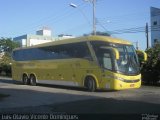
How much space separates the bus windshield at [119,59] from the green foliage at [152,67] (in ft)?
17.1

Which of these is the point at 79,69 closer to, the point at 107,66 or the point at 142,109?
the point at 107,66

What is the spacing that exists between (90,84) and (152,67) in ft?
21.8

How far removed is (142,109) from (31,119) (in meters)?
4.90

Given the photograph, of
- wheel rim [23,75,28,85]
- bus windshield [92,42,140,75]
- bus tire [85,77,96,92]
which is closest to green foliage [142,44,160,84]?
bus windshield [92,42,140,75]

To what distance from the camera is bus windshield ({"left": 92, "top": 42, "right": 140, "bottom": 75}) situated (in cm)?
2311

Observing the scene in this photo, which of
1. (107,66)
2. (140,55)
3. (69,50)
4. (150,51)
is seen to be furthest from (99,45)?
(150,51)

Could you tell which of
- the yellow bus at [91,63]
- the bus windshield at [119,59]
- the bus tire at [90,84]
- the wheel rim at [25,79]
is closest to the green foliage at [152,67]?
the yellow bus at [91,63]

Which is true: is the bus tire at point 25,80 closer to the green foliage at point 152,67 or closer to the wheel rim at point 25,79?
the wheel rim at point 25,79

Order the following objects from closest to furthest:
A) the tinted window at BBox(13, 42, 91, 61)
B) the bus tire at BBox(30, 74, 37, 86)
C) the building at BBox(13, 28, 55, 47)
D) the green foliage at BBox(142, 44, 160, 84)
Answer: the tinted window at BBox(13, 42, 91, 61) → the green foliage at BBox(142, 44, 160, 84) → the bus tire at BBox(30, 74, 37, 86) → the building at BBox(13, 28, 55, 47)

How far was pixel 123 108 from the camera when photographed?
51.8ft

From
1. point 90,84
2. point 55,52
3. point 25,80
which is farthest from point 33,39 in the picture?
point 90,84

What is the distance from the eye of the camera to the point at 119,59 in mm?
23266

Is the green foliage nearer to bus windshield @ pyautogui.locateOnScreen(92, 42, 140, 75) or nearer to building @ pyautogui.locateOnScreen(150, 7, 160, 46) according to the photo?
bus windshield @ pyautogui.locateOnScreen(92, 42, 140, 75)

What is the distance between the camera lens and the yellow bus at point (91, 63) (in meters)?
23.2
